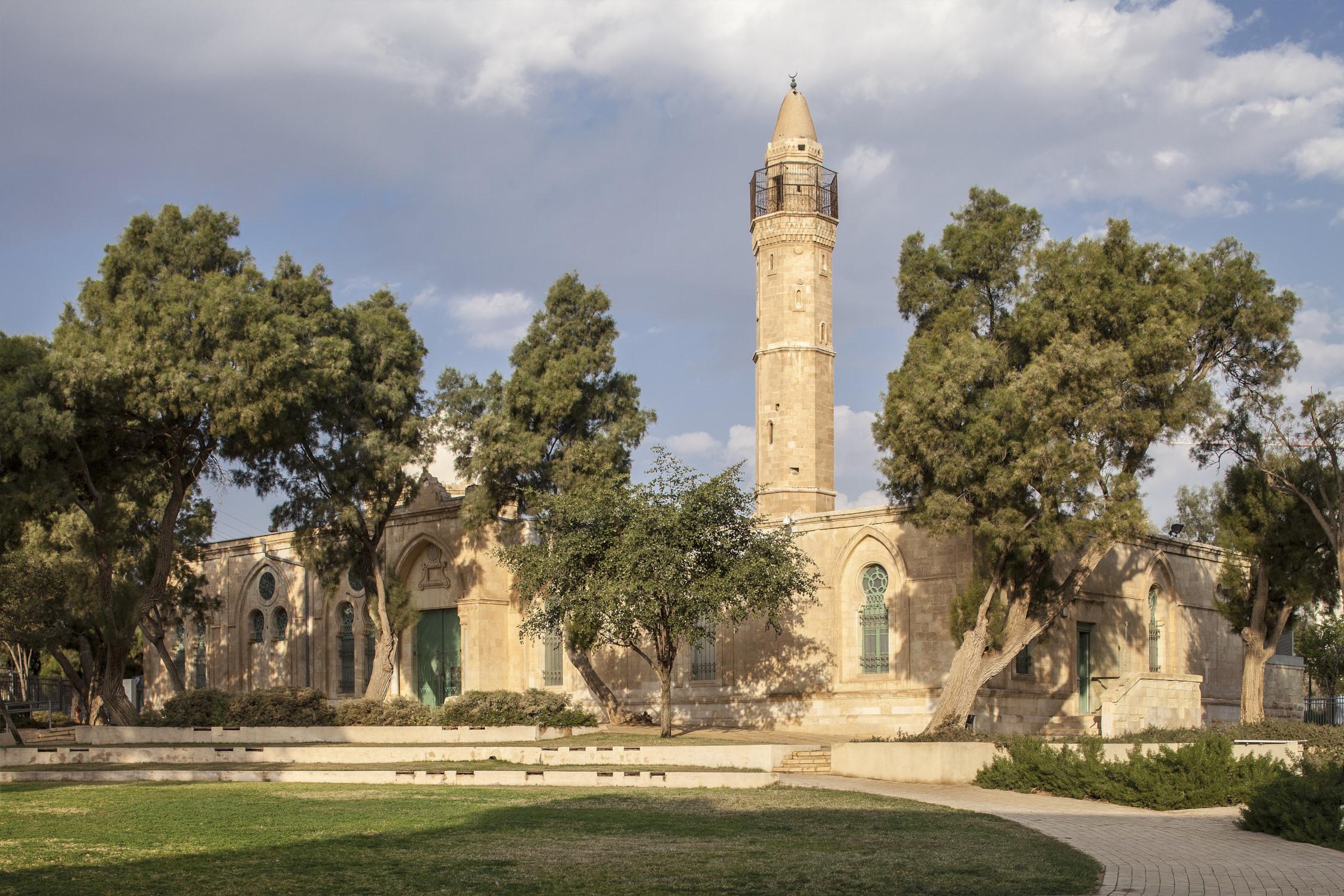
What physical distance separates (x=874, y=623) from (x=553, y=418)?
31.0 ft

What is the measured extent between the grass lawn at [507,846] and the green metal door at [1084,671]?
1579cm

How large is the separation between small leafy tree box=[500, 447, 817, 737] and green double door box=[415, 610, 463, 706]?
31.3 ft

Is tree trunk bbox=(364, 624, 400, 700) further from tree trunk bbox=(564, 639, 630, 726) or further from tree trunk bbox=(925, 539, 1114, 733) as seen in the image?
tree trunk bbox=(925, 539, 1114, 733)

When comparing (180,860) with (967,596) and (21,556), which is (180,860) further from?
(21,556)

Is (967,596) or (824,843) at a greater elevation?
(967,596)

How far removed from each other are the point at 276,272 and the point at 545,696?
1251 cm

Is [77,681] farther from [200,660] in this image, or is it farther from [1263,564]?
[1263,564]

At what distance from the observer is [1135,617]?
3425 cm

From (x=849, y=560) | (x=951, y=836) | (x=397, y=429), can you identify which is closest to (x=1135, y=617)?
(x=849, y=560)

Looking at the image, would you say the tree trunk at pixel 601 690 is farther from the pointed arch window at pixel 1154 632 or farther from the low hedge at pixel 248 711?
the pointed arch window at pixel 1154 632

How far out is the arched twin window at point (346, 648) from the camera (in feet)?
136

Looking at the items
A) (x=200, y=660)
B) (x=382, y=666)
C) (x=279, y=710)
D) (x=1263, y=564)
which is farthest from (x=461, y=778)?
(x=200, y=660)

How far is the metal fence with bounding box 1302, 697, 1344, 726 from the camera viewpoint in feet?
128

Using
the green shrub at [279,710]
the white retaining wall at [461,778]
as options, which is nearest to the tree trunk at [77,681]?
the green shrub at [279,710]
